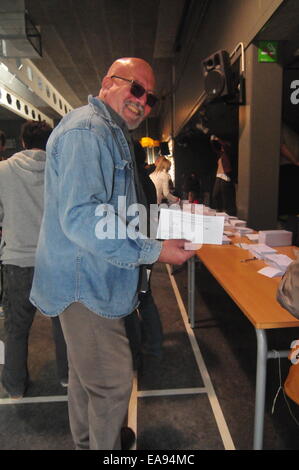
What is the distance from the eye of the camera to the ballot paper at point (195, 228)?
104cm

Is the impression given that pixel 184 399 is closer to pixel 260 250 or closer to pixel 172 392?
pixel 172 392

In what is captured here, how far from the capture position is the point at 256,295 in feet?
4.15

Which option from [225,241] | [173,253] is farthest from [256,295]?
[225,241]

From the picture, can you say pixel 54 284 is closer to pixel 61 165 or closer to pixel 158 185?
pixel 61 165

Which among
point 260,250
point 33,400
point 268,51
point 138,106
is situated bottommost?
point 33,400

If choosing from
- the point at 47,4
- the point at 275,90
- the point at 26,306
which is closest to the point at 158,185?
the point at 275,90

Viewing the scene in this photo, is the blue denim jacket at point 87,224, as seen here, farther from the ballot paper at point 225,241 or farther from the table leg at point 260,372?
the ballot paper at point 225,241

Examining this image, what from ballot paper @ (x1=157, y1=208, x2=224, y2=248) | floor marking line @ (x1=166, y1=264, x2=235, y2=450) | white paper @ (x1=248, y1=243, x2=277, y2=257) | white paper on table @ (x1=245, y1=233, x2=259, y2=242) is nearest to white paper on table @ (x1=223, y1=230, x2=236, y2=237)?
white paper on table @ (x1=245, y1=233, x2=259, y2=242)

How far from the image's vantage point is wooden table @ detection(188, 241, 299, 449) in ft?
3.50

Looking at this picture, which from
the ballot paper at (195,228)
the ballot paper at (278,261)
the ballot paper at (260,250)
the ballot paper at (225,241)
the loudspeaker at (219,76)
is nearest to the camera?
the ballot paper at (195,228)

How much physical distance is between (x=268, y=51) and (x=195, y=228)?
7.15 feet

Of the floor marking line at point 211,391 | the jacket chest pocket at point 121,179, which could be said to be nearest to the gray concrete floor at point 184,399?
the floor marking line at point 211,391

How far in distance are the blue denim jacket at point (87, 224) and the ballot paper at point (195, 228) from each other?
19cm

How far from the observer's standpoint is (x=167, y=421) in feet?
4.97
